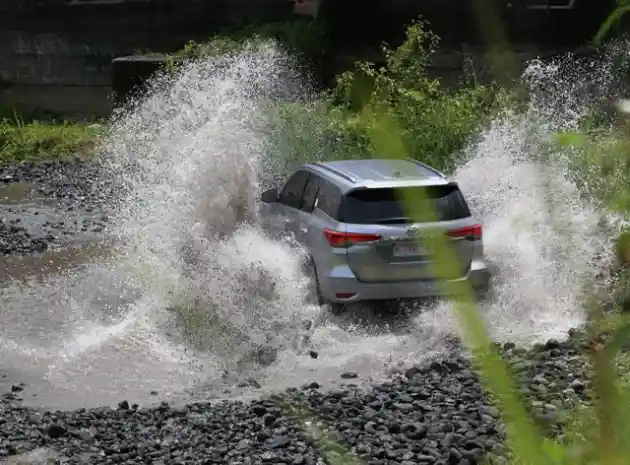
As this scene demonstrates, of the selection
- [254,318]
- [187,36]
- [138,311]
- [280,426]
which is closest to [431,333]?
[254,318]

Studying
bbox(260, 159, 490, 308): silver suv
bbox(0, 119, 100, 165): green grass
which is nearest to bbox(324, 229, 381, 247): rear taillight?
bbox(260, 159, 490, 308): silver suv

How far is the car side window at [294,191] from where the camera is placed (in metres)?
11.9

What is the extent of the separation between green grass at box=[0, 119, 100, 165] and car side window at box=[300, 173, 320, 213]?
15037mm

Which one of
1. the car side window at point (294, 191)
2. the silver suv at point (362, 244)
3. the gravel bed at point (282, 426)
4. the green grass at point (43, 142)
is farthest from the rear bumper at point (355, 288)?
the green grass at point (43, 142)

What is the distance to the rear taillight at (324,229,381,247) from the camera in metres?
10.5

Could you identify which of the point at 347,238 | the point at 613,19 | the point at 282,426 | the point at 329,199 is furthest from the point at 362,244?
the point at 613,19

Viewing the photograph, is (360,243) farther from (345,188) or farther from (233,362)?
(233,362)

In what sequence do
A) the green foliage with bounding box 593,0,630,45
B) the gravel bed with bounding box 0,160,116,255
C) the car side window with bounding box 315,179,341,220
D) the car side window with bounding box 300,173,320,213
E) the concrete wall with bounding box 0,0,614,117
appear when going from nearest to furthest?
the green foliage with bounding box 593,0,630,45
the car side window with bounding box 315,179,341,220
the car side window with bounding box 300,173,320,213
the gravel bed with bounding box 0,160,116,255
the concrete wall with bounding box 0,0,614,117

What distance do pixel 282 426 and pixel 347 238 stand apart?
3370mm

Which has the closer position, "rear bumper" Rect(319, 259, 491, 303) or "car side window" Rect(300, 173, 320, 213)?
"rear bumper" Rect(319, 259, 491, 303)

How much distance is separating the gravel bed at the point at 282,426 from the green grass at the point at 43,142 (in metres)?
18.0

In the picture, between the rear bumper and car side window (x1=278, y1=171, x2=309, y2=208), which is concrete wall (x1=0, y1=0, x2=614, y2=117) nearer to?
car side window (x1=278, y1=171, x2=309, y2=208)

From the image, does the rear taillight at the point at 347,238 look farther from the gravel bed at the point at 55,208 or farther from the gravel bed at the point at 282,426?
the gravel bed at the point at 55,208

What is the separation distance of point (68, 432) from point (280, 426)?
1.59 m
